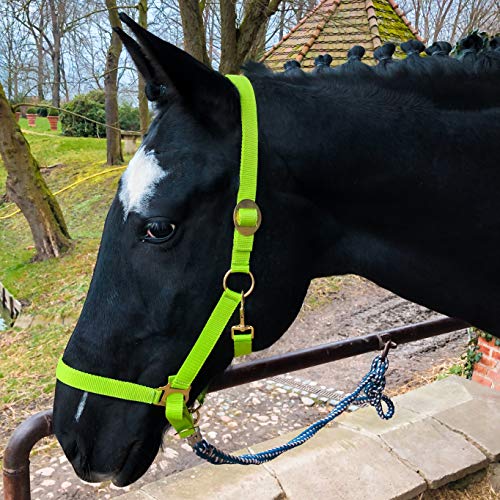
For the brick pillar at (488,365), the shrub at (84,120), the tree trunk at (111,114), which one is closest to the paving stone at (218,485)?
the brick pillar at (488,365)

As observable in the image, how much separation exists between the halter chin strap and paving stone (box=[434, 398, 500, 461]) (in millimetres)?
2141

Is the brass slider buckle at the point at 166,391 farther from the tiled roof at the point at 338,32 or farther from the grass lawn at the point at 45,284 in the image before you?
the tiled roof at the point at 338,32

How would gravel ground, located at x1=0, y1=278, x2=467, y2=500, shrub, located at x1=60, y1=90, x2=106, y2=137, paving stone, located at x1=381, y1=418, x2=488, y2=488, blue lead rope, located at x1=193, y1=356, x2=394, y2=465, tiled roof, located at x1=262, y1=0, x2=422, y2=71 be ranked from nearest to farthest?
blue lead rope, located at x1=193, y1=356, x2=394, y2=465
paving stone, located at x1=381, y1=418, x2=488, y2=488
gravel ground, located at x1=0, y1=278, x2=467, y2=500
tiled roof, located at x1=262, y1=0, x2=422, y2=71
shrub, located at x1=60, y1=90, x2=106, y2=137

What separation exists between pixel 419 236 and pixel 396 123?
Result: 0.30 meters

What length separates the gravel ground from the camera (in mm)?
3310

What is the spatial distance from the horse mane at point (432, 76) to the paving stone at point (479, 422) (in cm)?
213

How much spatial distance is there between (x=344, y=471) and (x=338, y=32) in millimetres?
7734

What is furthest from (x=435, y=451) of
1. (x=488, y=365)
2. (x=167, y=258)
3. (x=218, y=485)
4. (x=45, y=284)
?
(x=45, y=284)

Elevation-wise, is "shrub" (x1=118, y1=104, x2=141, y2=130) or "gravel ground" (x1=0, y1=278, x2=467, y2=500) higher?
"shrub" (x1=118, y1=104, x2=141, y2=130)

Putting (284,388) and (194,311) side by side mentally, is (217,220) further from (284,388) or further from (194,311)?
(284,388)

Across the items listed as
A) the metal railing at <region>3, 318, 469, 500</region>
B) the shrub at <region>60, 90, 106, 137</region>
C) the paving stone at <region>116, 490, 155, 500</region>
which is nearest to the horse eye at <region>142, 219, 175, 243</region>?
the metal railing at <region>3, 318, 469, 500</region>

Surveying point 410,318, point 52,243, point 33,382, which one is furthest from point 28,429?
point 52,243

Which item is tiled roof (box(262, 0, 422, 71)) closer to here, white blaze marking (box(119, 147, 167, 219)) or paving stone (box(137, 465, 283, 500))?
paving stone (box(137, 465, 283, 500))

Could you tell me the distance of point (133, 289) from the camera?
3.96ft
